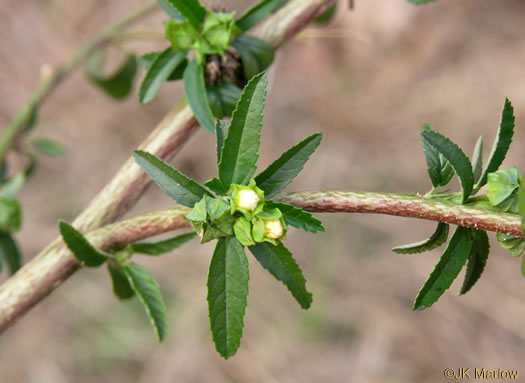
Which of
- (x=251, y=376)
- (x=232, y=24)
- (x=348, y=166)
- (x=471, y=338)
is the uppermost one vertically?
(x=232, y=24)

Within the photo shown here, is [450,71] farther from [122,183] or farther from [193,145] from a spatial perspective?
[122,183]

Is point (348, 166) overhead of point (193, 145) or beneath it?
beneath

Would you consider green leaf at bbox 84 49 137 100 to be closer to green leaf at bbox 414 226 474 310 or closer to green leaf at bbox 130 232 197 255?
green leaf at bbox 130 232 197 255

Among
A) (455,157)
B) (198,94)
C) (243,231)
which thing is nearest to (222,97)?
(198,94)

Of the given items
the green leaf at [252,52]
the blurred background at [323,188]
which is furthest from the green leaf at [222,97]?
the blurred background at [323,188]

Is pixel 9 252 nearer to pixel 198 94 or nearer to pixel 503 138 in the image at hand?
pixel 198 94

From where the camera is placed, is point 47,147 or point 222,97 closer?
point 222,97

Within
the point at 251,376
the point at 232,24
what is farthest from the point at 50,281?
the point at 251,376
